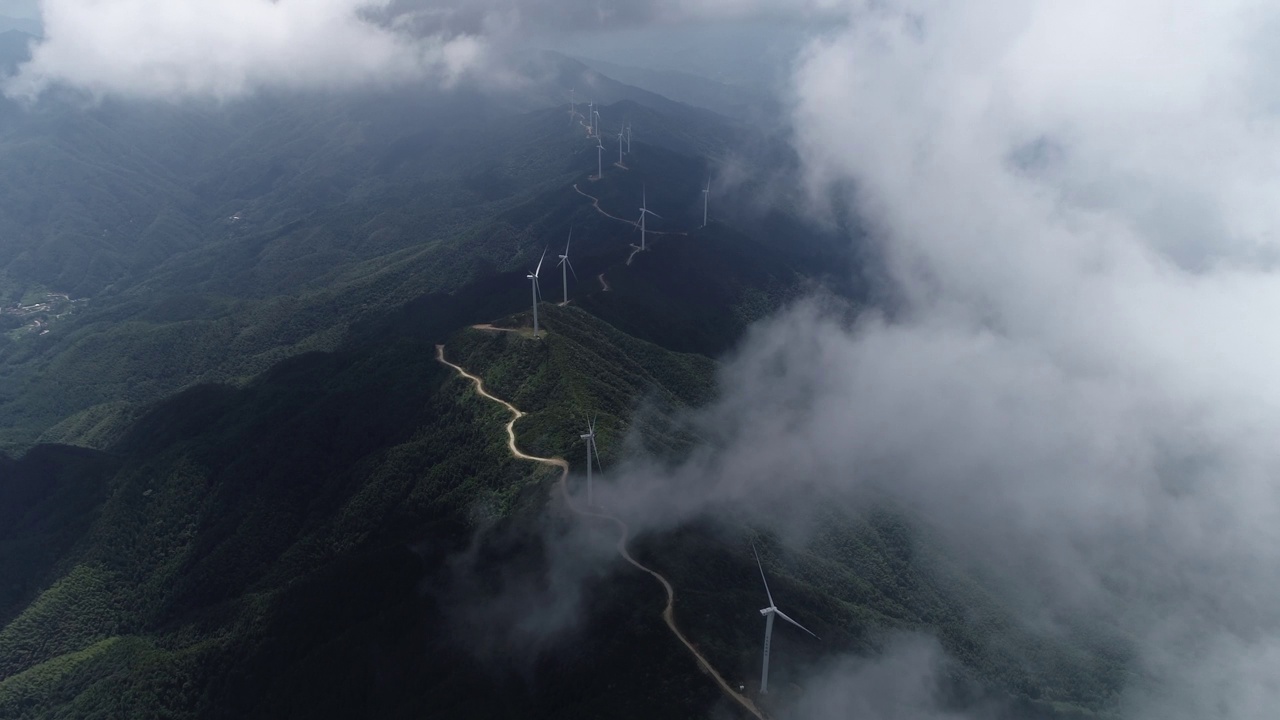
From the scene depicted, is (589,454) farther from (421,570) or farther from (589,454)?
(421,570)

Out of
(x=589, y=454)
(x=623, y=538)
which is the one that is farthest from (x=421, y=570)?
(x=623, y=538)

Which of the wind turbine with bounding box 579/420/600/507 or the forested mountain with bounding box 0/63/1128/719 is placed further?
the wind turbine with bounding box 579/420/600/507

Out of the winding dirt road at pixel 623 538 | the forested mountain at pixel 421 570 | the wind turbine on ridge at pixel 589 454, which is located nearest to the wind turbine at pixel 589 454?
the wind turbine on ridge at pixel 589 454

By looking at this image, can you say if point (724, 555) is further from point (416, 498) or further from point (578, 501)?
point (416, 498)

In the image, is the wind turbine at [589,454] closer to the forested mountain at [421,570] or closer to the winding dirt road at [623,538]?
the winding dirt road at [623,538]

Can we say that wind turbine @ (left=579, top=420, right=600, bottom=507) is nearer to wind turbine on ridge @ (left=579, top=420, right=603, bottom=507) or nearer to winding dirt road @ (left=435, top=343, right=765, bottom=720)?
wind turbine on ridge @ (left=579, top=420, right=603, bottom=507)

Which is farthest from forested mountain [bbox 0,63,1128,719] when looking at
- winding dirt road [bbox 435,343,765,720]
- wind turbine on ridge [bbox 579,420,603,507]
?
wind turbine on ridge [bbox 579,420,603,507]

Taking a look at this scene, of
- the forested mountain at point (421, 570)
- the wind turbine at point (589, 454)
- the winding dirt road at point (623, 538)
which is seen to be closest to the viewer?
the winding dirt road at point (623, 538)

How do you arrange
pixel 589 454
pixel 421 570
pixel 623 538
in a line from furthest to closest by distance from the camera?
pixel 589 454
pixel 421 570
pixel 623 538

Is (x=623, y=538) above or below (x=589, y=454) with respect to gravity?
below
